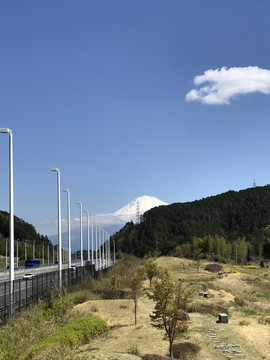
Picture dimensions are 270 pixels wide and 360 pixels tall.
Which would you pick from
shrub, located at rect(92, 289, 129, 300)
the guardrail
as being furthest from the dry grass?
the guardrail

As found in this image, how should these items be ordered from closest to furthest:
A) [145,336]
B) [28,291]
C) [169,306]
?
1. [169,306]
2. [145,336]
3. [28,291]

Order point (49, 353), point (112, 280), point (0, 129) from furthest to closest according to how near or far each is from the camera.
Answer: point (112, 280)
point (0, 129)
point (49, 353)

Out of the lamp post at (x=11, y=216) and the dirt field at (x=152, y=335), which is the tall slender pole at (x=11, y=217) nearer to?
the lamp post at (x=11, y=216)

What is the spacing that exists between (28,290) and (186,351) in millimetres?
13065

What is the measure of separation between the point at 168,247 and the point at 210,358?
15270 cm

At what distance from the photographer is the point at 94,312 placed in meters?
29.3

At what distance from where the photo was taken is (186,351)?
19172mm

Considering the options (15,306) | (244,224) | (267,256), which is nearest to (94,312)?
(15,306)

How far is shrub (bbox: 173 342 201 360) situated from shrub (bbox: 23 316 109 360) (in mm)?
4243

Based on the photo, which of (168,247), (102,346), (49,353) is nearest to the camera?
(49,353)

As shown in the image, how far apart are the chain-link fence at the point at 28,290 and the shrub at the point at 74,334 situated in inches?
136

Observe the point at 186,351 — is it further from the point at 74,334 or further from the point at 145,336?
the point at 74,334

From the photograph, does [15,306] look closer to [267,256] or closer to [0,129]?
[0,129]

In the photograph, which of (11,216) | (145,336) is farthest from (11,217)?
(145,336)
